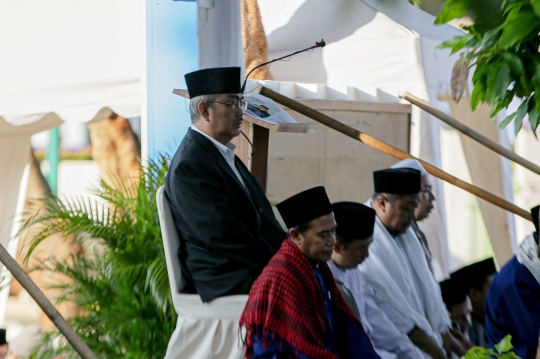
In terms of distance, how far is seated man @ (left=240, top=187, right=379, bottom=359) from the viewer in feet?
8.68

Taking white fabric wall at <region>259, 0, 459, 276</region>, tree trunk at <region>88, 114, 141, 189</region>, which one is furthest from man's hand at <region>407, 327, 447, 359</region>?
tree trunk at <region>88, 114, 141, 189</region>

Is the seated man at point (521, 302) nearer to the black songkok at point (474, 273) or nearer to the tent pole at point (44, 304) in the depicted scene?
the black songkok at point (474, 273)

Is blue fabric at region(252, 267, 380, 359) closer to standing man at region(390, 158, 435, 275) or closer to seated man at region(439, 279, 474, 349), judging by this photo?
standing man at region(390, 158, 435, 275)

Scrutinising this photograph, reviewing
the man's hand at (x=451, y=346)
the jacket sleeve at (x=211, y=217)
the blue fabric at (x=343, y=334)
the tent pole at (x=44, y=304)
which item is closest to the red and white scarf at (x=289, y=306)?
the blue fabric at (x=343, y=334)

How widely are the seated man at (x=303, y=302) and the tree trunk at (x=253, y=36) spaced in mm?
3465

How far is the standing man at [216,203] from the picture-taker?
3223 mm

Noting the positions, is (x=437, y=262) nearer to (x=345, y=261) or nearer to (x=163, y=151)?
(x=163, y=151)

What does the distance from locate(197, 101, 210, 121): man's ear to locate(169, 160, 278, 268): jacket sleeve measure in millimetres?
273

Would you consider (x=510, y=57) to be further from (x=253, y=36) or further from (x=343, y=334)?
(x=253, y=36)

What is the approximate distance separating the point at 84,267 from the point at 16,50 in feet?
5.68

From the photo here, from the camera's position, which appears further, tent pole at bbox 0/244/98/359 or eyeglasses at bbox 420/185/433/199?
eyeglasses at bbox 420/185/433/199

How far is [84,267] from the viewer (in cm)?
446

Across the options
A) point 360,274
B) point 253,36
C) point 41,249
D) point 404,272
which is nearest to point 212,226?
point 360,274

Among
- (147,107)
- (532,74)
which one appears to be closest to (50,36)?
(147,107)
